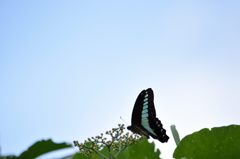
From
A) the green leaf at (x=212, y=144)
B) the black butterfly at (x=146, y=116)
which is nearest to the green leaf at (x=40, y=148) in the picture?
the green leaf at (x=212, y=144)

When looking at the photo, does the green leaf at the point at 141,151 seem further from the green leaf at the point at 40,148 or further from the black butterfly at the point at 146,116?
the green leaf at the point at 40,148

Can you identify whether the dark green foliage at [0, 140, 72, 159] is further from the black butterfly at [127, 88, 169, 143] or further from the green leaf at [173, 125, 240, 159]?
the black butterfly at [127, 88, 169, 143]

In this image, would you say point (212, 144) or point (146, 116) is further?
point (146, 116)

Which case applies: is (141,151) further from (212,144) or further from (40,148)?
(40,148)

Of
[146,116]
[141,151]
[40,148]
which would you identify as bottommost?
[40,148]

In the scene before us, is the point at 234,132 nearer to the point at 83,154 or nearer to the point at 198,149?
the point at 198,149

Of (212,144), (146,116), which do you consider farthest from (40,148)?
(146,116)

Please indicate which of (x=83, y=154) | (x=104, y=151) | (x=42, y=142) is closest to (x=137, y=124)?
(x=104, y=151)
